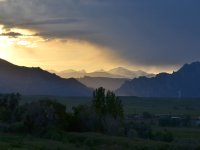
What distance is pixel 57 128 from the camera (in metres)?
81.6

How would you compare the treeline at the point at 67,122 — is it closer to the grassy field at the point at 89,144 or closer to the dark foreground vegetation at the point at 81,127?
the dark foreground vegetation at the point at 81,127

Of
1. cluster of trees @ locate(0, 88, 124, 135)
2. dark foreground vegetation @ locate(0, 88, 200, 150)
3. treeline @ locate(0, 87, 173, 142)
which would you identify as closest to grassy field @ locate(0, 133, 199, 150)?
dark foreground vegetation @ locate(0, 88, 200, 150)

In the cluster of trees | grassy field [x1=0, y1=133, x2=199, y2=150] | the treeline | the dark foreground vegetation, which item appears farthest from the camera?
the cluster of trees

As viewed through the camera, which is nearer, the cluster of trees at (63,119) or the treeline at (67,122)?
the treeline at (67,122)

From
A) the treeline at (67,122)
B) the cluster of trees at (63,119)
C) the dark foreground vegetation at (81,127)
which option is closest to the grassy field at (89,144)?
the dark foreground vegetation at (81,127)

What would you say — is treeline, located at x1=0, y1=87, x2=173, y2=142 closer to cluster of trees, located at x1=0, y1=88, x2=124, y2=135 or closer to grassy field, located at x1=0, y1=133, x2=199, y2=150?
cluster of trees, located at x1=0, y1=88, x2=124, y2=135

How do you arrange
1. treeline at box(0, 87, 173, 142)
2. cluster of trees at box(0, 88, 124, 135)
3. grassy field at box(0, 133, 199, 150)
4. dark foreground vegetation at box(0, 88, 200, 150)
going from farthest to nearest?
1. cluster of trees at box(0, 88, 124, 135)
2. treeline at box(0, 87, 173, 142)
3. dark foreground vegetation at box(0, 88, 200, 150)
4. grassy field at box(0, 133, 199, 150)

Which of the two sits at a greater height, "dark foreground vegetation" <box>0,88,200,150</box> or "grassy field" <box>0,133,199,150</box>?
"dark foreground vegetation" <box>0,88,200,150</box>

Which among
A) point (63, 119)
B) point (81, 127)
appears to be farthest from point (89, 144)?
point (81, 127)

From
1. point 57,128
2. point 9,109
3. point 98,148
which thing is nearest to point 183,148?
point 98,148

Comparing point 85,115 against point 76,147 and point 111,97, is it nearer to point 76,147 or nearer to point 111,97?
point 111,97

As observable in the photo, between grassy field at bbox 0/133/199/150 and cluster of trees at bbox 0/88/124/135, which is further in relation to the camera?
cluster of trees at bbox 0/88/124/135

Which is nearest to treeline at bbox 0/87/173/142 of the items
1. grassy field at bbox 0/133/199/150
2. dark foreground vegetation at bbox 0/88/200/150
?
dark foreground vegetation at bbox 0/88/200/150

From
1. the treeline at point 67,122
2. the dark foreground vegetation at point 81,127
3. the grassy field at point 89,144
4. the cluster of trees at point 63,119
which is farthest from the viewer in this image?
the cluster of trees at point 63,119
